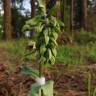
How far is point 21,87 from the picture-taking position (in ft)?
14.4

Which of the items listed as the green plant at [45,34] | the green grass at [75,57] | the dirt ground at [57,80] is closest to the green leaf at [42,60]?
the green plant at [45,34]

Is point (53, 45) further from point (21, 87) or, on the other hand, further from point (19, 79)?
point (19, 79)

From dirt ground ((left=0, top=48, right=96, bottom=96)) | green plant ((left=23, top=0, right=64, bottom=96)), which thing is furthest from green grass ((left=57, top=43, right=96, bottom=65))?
green plant ((left=23, top=0, right=64, bottom=96))

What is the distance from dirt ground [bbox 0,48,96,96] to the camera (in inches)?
169

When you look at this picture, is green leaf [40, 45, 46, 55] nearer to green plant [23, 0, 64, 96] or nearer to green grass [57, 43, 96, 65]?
green plant [23, 0, 64, 96]

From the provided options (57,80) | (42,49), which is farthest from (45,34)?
(57,80)

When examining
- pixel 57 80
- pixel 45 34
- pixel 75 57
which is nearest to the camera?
pixel 45 34

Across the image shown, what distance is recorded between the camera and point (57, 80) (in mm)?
4781

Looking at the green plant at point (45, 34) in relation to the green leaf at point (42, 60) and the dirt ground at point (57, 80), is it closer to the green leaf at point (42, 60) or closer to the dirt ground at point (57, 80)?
the green leaf at point (42, 60)

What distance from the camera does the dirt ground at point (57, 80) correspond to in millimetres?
4281

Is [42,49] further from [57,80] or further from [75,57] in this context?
[75,57]

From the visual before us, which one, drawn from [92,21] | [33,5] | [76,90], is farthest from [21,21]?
[76,90]

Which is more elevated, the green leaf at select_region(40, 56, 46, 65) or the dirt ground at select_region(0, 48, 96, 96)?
the green leaf at select_region(40, 56, 46, 65)

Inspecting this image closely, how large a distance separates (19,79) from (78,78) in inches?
26.9
